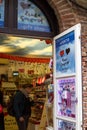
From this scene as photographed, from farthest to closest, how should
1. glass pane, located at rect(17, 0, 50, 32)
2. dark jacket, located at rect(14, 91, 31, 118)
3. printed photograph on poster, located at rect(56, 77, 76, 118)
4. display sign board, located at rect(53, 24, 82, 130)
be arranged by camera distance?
dark jacket, located at rect(14, 91, 31, 118) < glass pane, located at rect(17, 0, 50, 32) < printed photograph on poster, located at rect(56, 77, 76, 118) < display sign board, located at rect(53, 24, 82, 130)

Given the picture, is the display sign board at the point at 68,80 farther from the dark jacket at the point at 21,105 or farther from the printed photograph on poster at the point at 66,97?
the dark jacket at the point at 21,105

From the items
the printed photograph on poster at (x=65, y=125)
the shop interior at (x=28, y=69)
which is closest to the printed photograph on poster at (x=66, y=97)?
the printed photograph on poster at (x=65, y=125)

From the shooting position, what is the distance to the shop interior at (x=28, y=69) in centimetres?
979

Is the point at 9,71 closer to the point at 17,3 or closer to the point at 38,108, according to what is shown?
the point at 38,108

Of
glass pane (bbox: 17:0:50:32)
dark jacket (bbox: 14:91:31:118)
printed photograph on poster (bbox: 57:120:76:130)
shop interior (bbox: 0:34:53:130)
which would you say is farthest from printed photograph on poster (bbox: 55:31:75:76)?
shop interior (bbox: 0:34:53:130)

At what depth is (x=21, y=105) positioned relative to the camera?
799cm

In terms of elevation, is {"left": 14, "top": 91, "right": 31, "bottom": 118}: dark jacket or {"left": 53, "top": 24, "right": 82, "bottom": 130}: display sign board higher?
{"left": 53, "top": 24, "right": 82, "bottom": 130}: display sign board

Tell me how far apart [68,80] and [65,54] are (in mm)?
471

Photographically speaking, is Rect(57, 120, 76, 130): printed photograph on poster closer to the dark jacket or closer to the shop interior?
the dark jacket

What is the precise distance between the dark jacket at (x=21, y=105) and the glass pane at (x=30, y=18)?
2657 millimetres

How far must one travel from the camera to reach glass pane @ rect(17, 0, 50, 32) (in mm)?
5707

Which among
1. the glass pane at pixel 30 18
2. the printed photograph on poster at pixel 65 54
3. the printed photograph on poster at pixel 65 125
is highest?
the glass pane at pixel 30 18

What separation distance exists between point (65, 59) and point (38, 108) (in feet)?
16.5

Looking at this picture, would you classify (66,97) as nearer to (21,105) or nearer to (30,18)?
(30,18)
